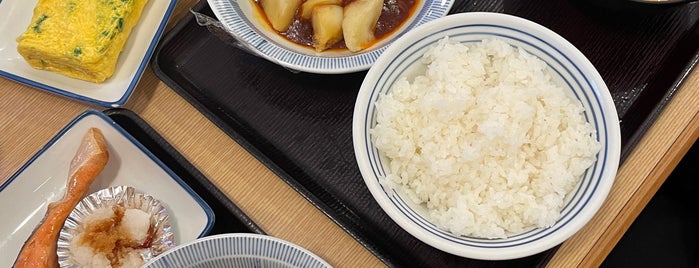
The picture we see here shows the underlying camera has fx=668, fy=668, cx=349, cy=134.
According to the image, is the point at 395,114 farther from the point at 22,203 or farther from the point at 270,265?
the point at 22,203

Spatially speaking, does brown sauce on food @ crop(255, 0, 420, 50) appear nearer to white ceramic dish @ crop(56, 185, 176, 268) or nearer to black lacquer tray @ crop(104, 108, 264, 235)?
black lacquer tray @ crop(104, 108, 264, 235)

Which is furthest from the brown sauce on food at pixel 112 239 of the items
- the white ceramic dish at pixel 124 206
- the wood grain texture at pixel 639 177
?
the wood grain texture at pixel 639 177

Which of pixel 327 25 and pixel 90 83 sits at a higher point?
pixel 327 25

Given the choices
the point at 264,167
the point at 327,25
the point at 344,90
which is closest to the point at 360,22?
the point at 327,25

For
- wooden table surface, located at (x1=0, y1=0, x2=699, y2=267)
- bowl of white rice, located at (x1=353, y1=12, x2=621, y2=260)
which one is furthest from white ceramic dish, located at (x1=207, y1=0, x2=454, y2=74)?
wooden table surface, located at (x1=0, y1=0, x2=699, y2=267)

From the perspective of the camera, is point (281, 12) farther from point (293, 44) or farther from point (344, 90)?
point (344, 90)

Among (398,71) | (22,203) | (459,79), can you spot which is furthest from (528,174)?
(22,203)
